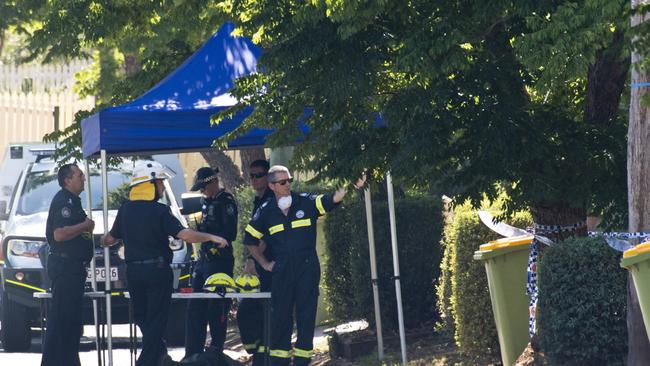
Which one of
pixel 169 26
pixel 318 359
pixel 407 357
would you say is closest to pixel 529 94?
pixel 407 357

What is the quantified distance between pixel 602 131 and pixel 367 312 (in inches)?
162

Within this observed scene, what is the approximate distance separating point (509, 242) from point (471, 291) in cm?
88

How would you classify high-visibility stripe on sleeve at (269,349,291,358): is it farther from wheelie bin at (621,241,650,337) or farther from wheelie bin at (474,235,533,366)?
wheelie bin at (621,241,650,337)

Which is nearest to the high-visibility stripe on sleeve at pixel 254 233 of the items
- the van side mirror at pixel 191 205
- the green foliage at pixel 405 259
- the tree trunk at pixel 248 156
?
the green foliage at pixel 405 259

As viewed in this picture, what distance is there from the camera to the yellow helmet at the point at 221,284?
10.3 metres

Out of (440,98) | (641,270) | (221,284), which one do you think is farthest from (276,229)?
(641,270)

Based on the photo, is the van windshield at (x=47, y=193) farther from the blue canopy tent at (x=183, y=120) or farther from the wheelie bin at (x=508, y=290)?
the wheelie bin at (x=508, y=290)

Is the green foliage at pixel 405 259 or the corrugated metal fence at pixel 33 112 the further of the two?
the corrugated metal fence at pixel 33 112

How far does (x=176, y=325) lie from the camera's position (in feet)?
46.0

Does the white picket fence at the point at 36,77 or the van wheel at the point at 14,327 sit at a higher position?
the white picket fence at the point at 36,77

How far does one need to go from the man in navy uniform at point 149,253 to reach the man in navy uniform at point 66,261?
21.6 inches

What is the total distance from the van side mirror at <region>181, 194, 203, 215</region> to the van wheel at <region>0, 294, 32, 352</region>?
2014mm

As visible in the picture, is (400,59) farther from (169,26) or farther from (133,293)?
(169,26)

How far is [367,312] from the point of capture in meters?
12.2
